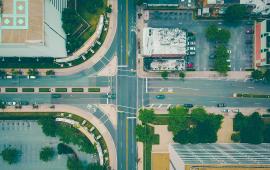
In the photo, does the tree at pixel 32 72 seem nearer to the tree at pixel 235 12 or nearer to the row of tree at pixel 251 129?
the tree at pixel 235 12

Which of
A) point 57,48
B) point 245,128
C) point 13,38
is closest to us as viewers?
point 13,38

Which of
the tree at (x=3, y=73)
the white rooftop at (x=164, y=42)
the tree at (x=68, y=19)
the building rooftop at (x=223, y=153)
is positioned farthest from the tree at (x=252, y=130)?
the tree at (x=3, y=73)

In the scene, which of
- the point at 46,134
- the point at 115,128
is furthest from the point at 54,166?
the point at 115,128

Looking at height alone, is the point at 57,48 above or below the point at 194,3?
below

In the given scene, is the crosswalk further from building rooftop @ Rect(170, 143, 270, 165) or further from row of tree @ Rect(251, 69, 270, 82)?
row of tree @ Rect(251, 69, 270, 82)

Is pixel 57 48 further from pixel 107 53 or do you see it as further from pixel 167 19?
pixel 167 19

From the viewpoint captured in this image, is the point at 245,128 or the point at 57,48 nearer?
the point at 57,48
